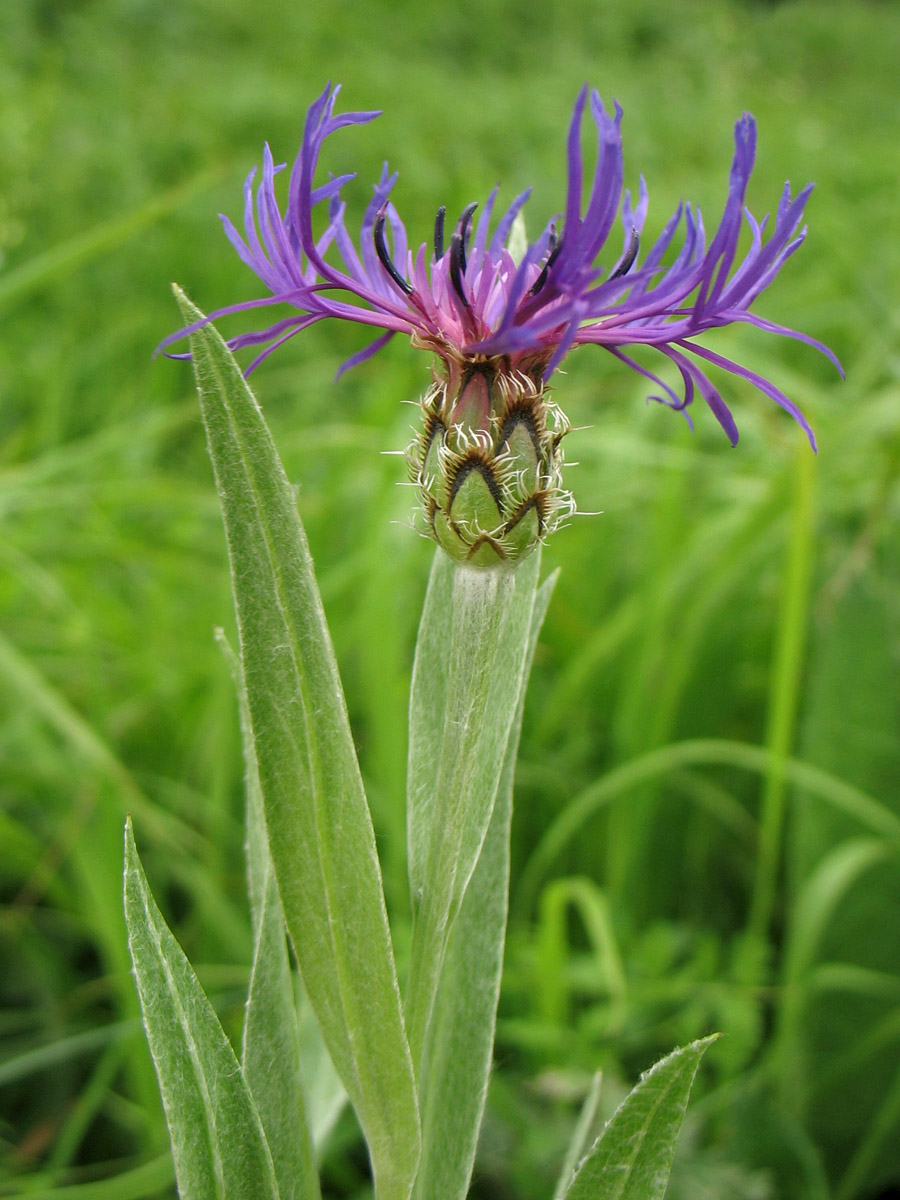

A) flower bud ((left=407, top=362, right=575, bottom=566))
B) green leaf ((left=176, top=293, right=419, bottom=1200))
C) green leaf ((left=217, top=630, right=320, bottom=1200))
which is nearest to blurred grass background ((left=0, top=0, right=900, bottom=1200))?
green leaf ((left=217, top=630, right=320, bottom=1200))

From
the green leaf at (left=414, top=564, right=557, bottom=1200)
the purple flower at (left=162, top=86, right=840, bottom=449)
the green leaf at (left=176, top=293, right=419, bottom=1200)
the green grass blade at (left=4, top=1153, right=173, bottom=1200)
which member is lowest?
the green grass blade at (left=4, top=1153, right=173, bottom=1200)

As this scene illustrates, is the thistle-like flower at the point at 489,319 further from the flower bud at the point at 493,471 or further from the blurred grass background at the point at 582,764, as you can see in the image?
the blurred grass background at the point at 582,764

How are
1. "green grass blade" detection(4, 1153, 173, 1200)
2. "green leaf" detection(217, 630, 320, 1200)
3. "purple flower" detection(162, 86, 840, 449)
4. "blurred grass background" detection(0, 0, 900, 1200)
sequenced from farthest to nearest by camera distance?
"blurred grass background" detection(0, 0, 900, 1200), "green grass blade" detection(4, 1153, 173, 1200), "green leaf" detection(217, 630, 320, 1200), "purple flower" detection(162, 86, 840, 449)

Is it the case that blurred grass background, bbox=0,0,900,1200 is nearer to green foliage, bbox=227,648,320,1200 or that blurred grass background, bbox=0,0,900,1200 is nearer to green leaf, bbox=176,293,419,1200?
green foliage, bbox=227,648,320,1200

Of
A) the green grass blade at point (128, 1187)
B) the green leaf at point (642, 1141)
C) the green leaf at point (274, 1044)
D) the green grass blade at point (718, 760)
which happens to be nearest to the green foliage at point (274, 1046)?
the green leaf at point (274, 1044)

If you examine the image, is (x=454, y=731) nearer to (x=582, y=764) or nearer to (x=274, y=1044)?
(x=274, y=1044)

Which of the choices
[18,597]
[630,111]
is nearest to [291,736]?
[18,597]
